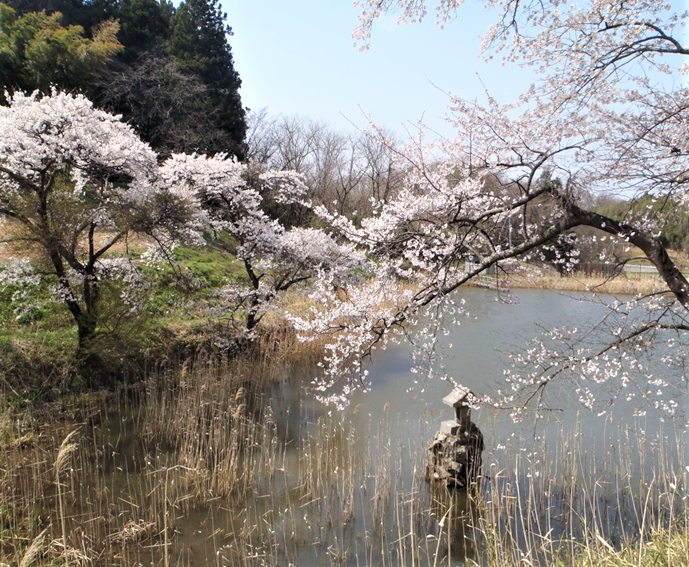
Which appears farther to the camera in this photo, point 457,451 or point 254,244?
point 254,244

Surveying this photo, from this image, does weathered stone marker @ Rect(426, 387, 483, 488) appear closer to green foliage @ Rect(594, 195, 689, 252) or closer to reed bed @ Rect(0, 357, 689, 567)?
reed bed @ Rect(0, 357, 689, 567)

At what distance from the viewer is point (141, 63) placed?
17.5 metres

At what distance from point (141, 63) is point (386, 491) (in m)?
18.2

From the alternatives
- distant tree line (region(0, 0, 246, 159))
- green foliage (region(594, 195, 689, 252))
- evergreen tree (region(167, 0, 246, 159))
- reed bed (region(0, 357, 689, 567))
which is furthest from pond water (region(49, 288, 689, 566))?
evergreen tree (region(167, 0, 246, 159))

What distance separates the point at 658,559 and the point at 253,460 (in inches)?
141

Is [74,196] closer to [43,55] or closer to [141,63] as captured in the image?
[43,55]

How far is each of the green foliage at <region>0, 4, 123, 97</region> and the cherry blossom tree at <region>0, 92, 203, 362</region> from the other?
8.88 metres

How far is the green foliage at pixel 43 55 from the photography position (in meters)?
13.6

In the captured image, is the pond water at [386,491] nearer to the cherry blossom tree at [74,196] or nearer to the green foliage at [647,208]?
the green foliage at [647,208]

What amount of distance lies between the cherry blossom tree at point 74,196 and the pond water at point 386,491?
6.76 ft

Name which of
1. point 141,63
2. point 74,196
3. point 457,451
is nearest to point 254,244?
point 74,196

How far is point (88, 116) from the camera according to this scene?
641 centimetres

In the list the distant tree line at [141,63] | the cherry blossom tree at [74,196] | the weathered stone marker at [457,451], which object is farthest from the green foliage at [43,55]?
the weathered stone marker at [457,451]

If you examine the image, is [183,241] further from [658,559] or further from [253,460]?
[658,559]
